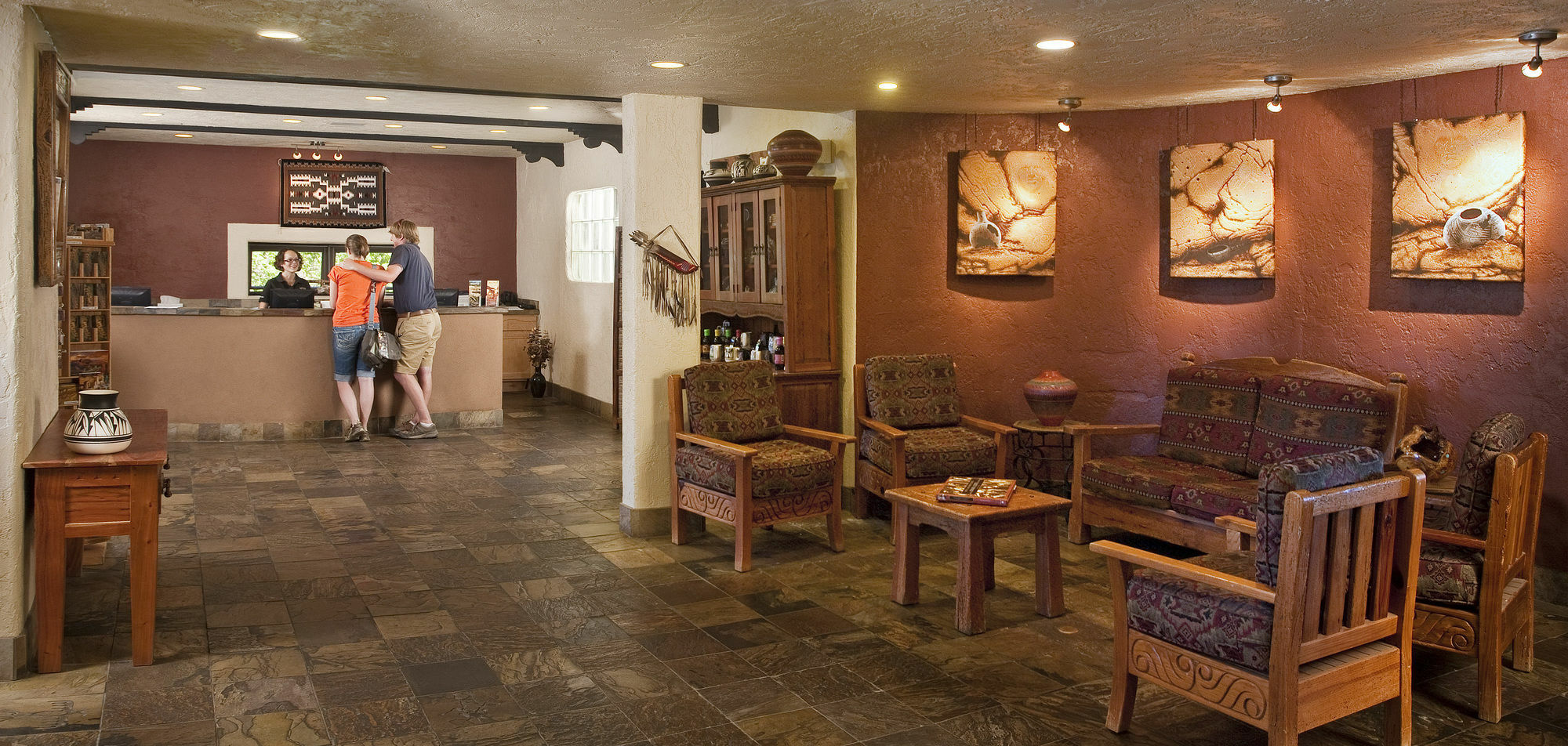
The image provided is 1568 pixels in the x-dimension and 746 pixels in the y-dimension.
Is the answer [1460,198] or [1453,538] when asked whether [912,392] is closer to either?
[1460,198]

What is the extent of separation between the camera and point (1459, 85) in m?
5.29

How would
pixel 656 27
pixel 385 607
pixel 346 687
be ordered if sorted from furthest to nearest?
pixel 385 607
pixel 656 27
pixel 346 687

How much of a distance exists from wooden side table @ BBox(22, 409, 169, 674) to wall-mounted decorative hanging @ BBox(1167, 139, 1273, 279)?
16.3 ft

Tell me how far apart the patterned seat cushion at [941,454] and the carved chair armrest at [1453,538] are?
236cm

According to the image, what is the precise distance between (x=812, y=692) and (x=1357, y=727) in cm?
169

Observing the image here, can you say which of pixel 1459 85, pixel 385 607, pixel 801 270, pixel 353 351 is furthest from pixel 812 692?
pixel 353 351

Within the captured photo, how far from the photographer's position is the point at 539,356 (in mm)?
11680

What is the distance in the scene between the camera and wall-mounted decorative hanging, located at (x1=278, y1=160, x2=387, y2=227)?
459 inches

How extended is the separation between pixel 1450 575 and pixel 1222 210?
2.87 m

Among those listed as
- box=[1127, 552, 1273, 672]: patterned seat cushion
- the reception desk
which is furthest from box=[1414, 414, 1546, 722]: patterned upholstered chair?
the reception desk

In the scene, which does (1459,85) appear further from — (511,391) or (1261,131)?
(511,391)

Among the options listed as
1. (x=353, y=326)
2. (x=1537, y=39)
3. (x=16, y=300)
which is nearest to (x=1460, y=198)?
(x=1537, y=39)

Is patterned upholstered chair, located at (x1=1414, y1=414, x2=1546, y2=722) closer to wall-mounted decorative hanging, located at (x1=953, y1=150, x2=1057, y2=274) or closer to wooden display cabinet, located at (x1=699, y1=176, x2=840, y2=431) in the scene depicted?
wall-mounted decorative hanging, located at (x1=953, y1=150, x2=1057, y2=274)

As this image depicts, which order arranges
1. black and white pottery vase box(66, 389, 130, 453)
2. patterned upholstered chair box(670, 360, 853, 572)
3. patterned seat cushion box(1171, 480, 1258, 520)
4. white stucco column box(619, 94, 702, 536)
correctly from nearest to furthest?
black and white pottery vase box(66, 389, 130, 453), patterned seat cushion box(1171, 480, 1258, 520), patterned upholstered chair box(670, 360, 853, 572), white stucco column box(619, 94, 702, 536)
